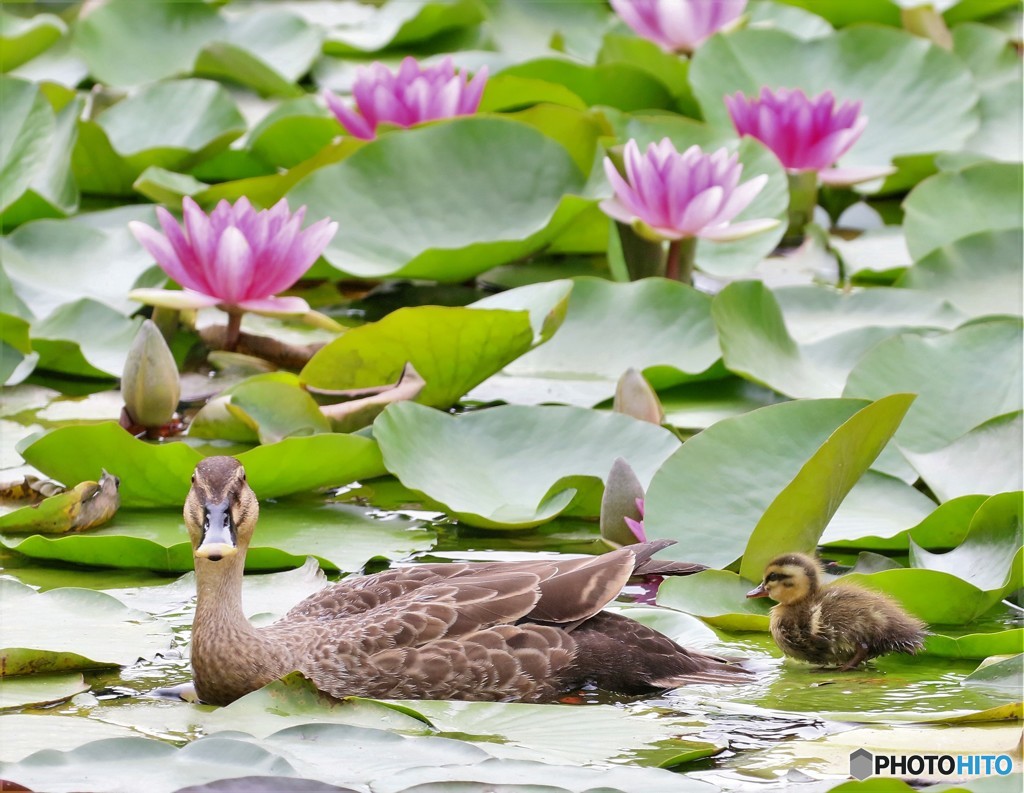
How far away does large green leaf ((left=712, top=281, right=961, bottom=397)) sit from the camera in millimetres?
4660

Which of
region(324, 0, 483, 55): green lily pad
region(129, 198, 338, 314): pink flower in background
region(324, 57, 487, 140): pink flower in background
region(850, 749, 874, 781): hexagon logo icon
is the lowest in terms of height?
region(850, 749, 874, 781): hexagon logo icon

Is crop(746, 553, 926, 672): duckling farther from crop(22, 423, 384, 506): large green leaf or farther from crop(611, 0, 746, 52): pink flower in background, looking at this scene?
crop(611, 0, 746, 52): pink flower in background

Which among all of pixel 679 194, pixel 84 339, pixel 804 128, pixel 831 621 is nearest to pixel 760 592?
pixel 831 621

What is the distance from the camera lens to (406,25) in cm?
786

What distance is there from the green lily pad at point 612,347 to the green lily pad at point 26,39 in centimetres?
372

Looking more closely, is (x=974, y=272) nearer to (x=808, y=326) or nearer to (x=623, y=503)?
(x=808, y=326)

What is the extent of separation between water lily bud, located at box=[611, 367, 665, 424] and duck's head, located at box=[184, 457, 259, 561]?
1.32 metres

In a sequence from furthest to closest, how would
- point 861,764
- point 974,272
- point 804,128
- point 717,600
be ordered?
point 804,128, point 974,272, point 717,600, point 861,764

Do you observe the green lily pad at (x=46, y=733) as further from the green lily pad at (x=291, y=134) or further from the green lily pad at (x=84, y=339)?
the green lily pad at (x=291, y=134)

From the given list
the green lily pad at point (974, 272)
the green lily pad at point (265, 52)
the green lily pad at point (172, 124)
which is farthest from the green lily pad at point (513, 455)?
the green lily pad at point (265, 52)

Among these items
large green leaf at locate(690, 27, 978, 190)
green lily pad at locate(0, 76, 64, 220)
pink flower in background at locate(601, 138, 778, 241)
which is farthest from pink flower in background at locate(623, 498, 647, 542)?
large green leaf at locate(690, 27, 978, 190)

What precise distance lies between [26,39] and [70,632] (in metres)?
4.91

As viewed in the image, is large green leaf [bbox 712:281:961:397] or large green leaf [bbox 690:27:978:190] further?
large green leaf [bbox 690:27:978:190]

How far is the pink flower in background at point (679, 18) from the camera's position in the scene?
7.25m
